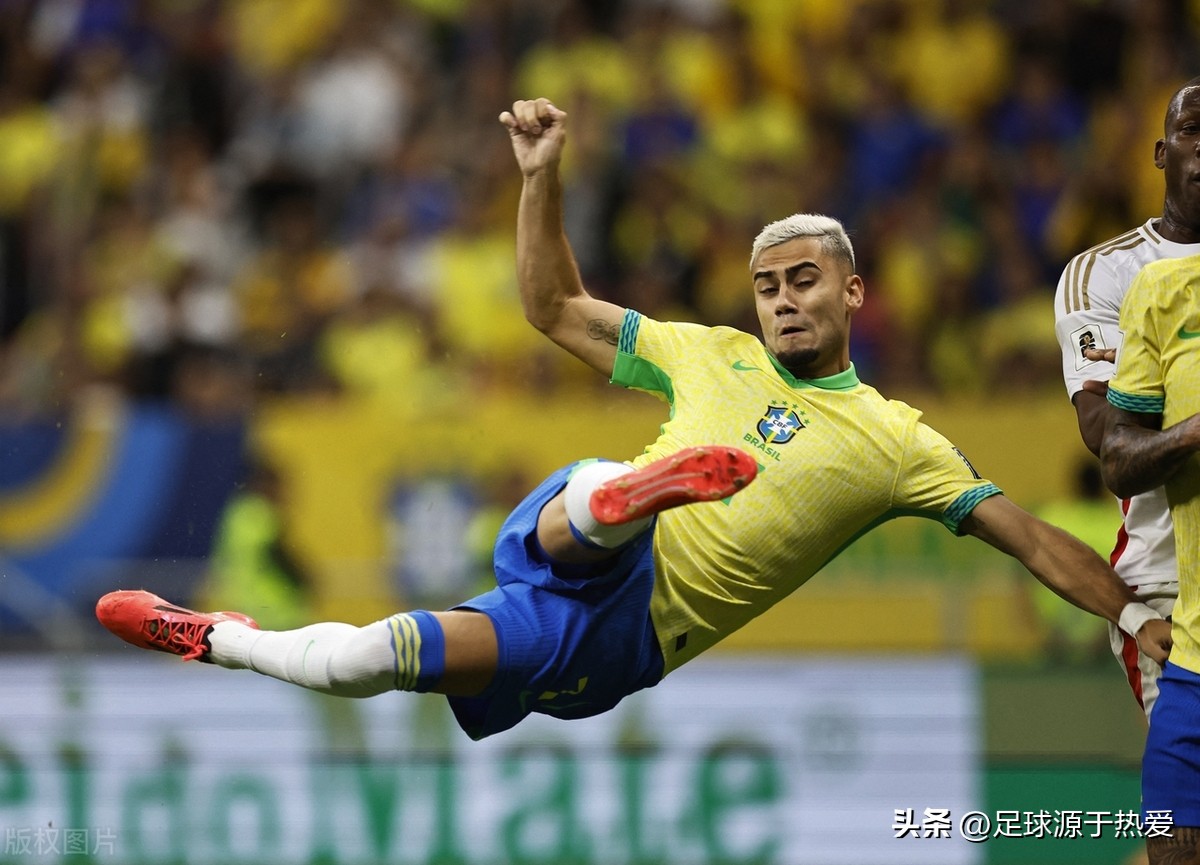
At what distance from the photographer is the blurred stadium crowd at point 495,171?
37.1 ft

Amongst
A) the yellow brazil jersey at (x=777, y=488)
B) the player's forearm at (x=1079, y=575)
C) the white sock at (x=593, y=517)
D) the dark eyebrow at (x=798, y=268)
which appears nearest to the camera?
the white sock at (x=593, y=517)

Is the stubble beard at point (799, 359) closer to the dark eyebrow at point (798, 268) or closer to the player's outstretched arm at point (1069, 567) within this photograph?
the dark eyebrow at point (798, 268)

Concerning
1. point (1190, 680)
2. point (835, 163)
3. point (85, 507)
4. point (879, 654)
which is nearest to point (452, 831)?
point (879, 654)

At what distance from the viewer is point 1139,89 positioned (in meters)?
12.1

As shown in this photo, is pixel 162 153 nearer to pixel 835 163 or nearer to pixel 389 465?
pixel 389 465

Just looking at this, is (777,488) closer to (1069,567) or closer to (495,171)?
(1069,567)

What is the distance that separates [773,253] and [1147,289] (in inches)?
51.2

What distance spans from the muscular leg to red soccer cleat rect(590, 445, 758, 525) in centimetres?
149

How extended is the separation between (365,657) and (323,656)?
15cm

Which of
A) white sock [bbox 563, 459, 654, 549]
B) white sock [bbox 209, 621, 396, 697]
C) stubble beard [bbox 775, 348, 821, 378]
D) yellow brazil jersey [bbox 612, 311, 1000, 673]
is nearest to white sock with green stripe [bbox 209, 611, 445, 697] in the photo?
white sock [bbox 209, 621, 396, 697]

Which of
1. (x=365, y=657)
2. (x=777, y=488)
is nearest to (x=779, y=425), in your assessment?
(x=777, y=488)

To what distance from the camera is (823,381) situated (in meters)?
5.75

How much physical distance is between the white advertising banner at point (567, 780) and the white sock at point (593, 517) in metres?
3.77

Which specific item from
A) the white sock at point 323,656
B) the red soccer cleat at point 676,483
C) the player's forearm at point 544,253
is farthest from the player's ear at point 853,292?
the white sock at point 323,656
